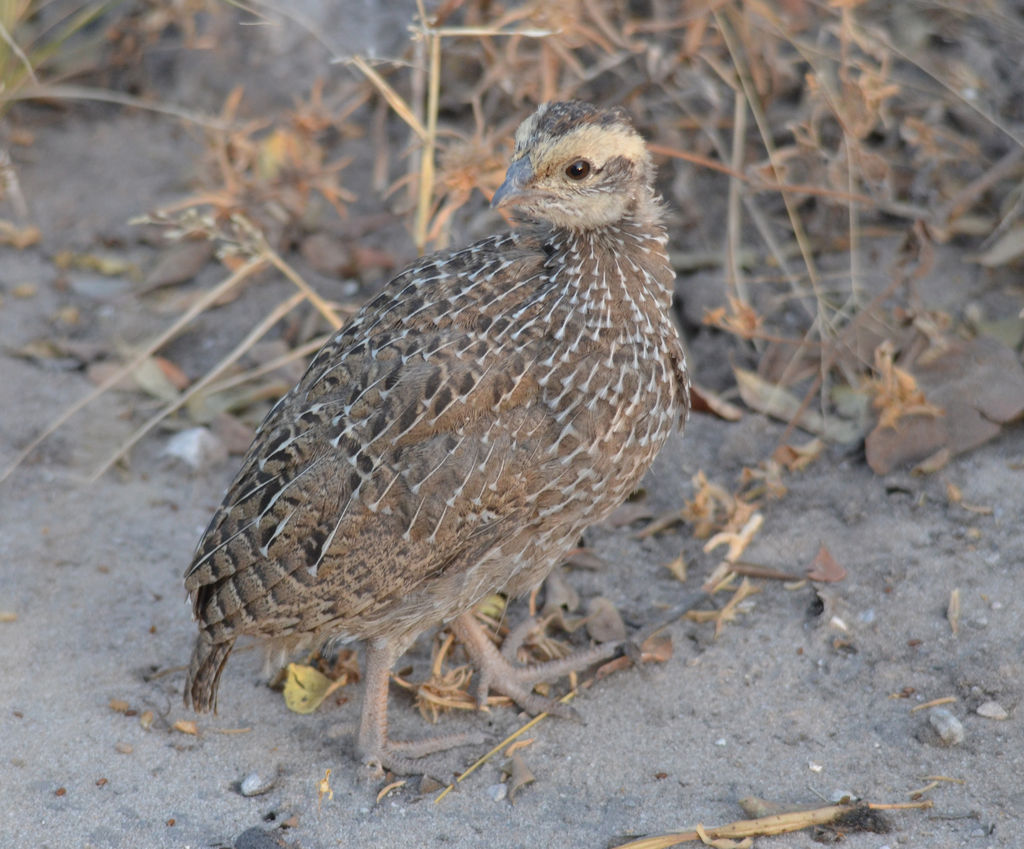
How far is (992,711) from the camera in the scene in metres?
3.65

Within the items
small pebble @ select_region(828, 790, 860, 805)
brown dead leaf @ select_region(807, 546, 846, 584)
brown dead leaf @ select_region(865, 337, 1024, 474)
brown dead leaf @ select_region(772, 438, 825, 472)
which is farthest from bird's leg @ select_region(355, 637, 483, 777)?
brown dead leaf @ select_region(865, 337, 1024, 474)

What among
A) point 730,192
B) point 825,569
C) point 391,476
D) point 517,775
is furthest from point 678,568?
point 730,192

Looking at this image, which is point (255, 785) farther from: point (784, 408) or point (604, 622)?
point (784, 408)

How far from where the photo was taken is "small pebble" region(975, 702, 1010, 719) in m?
3.64

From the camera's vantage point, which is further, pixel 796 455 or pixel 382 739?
pixel 796 455

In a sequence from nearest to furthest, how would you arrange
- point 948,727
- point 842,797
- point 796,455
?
point 842,797, point 948,727, point 796,455

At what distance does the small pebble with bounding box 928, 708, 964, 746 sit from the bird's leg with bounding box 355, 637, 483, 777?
4.65 ft

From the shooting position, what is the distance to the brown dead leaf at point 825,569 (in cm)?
421

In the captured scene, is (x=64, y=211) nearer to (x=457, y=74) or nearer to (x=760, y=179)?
(x=457, y=74)

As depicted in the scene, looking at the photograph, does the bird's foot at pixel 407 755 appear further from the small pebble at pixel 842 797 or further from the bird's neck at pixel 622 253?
the bird's neck at pixel 622 253

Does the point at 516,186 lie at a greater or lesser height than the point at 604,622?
greater

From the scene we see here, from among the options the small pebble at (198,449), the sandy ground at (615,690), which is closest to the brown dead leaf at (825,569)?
the sandy ground at (615,690)

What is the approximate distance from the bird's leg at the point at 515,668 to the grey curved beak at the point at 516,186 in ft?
4.54

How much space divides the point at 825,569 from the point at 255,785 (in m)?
2.04
